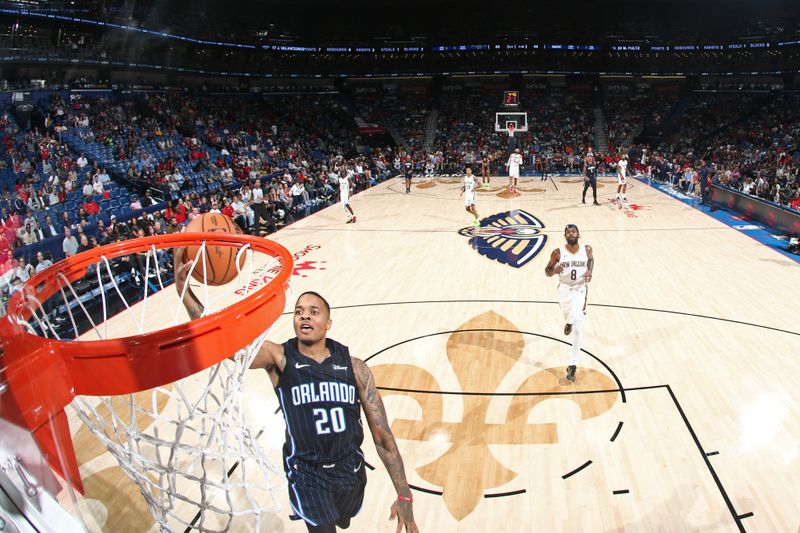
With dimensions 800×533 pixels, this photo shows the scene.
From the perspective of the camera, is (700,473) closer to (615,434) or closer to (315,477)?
(615,434)

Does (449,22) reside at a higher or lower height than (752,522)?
higher

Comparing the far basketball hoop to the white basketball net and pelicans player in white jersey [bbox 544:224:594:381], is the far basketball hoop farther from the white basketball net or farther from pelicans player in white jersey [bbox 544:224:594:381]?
the white basketball net

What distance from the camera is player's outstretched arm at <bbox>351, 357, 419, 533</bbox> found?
A: 2.72m

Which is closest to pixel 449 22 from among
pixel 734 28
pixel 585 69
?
pixel 585 69

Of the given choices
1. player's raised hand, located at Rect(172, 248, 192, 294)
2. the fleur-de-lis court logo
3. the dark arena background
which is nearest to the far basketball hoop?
the dark arena background

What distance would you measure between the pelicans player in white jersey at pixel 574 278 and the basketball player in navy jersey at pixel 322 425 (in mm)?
3646

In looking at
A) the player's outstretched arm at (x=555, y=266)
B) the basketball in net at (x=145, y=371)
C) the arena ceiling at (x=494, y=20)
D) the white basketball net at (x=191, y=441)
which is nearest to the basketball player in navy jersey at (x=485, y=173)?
the arena ceiling at (x=494, y=20)

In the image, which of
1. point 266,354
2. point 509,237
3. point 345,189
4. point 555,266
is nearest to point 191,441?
point 266,354

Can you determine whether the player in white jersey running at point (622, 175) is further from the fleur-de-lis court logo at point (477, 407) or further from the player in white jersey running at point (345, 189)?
the fleur-de-lis court logo at point (477, 407)

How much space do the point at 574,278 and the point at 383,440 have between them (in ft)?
12.3

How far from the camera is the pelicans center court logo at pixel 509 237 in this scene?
11.3m

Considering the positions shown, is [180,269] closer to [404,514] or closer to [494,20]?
[404,514]

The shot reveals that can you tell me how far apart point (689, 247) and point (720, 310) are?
164 inches

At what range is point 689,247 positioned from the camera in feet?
38.5
